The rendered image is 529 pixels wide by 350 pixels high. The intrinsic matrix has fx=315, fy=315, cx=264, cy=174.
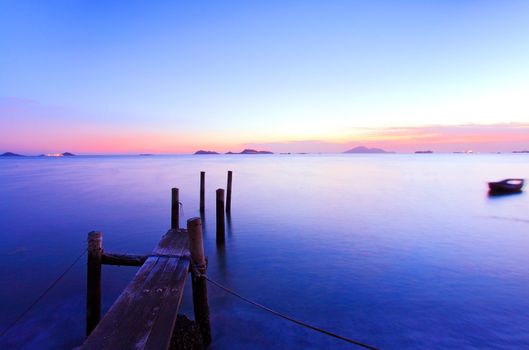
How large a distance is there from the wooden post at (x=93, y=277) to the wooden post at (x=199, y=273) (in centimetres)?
182

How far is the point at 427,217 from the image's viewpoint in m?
20.4

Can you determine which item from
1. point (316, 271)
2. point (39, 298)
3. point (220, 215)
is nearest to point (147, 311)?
point (39, 298)

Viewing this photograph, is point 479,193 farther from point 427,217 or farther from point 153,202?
point 153,202

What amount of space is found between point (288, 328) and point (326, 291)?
2420 millimetres

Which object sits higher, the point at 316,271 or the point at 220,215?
the point at 220,215

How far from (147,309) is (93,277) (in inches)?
82.0

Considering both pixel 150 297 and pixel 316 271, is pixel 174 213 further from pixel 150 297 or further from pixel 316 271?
pixel 150 297

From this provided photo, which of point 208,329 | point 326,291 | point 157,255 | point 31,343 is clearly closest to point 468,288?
point 326,291

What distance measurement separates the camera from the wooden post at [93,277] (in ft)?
19.9

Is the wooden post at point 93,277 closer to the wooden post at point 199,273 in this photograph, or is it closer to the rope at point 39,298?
the wooden post at point 199,273

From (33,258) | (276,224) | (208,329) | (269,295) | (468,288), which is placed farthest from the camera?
(276,224)

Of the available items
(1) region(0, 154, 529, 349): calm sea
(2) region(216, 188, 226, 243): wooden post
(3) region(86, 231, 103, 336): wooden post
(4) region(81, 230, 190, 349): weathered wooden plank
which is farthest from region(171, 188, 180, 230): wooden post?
(3) region(86, 231, 103, 336): wooden post

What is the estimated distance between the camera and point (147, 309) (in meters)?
4.71

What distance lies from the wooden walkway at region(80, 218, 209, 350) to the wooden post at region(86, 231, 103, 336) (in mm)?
194
